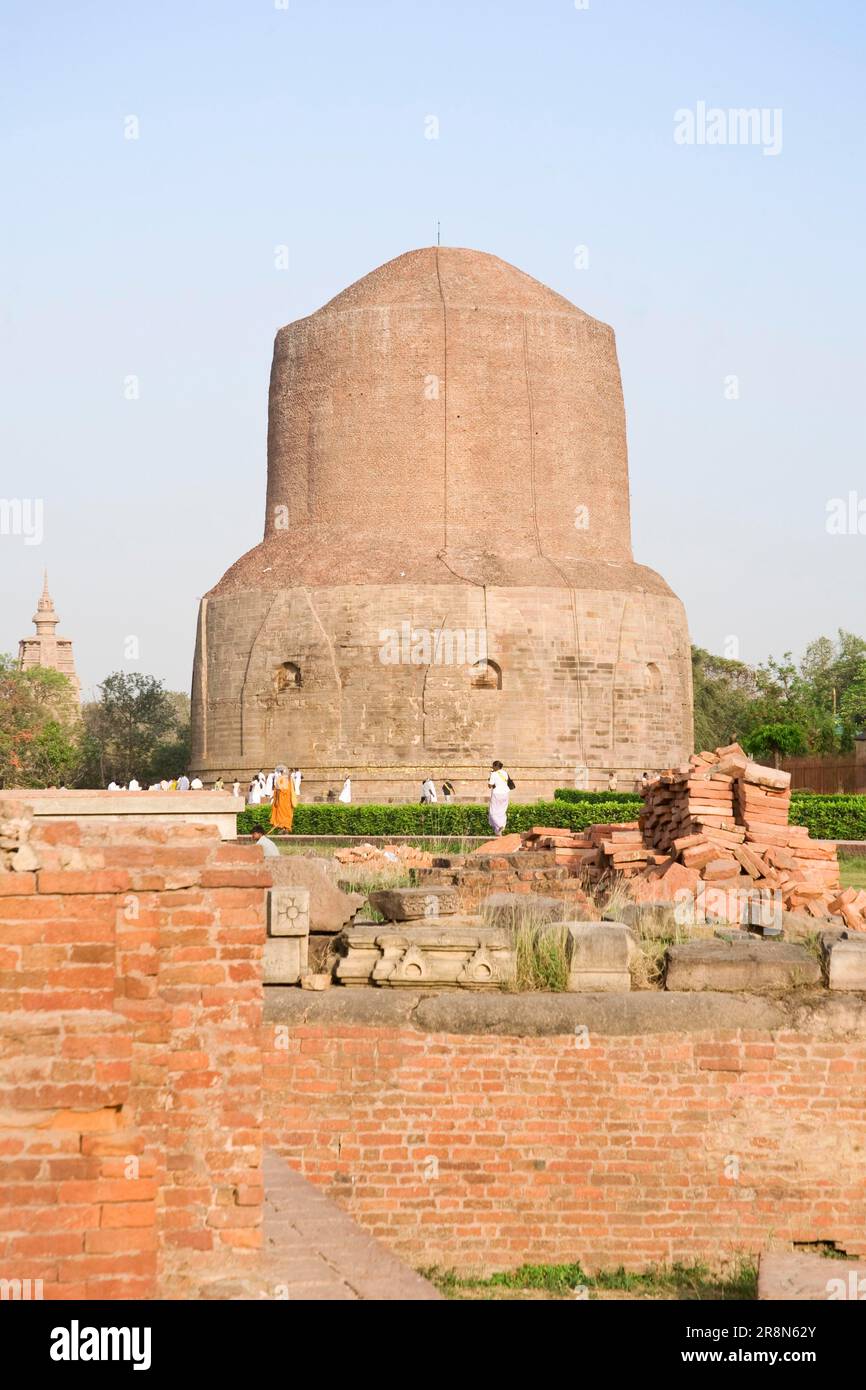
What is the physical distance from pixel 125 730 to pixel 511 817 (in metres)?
24.4

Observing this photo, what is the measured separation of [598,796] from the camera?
25.6m

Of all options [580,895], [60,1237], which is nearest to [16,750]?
[580,895]

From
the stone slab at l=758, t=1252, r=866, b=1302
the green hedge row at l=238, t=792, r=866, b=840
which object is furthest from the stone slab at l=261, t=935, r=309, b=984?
the green hedge row at l=238, t=792, r=866, b=840

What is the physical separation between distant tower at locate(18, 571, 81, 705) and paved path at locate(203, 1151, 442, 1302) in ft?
282

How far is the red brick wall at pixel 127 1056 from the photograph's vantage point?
398 centimetres

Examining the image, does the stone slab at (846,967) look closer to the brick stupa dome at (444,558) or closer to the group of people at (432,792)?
the group of people at (432,792)

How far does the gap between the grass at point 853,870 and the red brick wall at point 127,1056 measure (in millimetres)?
10353

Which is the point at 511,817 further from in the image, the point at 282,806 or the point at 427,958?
the point at 427,958

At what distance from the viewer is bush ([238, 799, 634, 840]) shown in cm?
2170

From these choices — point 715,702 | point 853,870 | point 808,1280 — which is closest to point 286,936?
point 808,1280

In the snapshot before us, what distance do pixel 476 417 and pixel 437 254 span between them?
14.0 feet

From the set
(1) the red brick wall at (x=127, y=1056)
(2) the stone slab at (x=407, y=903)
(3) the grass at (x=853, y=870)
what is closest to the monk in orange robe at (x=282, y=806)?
(3) the grass at (x=853, y=870)

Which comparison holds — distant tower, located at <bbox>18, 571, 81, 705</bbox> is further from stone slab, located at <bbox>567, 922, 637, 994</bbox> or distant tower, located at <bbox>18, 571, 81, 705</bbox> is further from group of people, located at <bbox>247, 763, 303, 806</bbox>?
stone slab, located at <bbox>567, 922, 637, 994</bbox>
